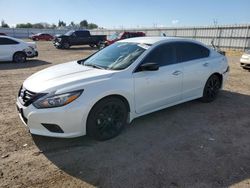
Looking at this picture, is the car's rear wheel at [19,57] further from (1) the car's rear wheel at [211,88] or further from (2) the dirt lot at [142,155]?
(1) the car's rear wheel at [211,88]

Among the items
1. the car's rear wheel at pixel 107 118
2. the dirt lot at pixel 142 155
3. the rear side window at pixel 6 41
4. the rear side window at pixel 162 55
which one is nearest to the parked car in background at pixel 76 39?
the rear side window at pixel 6 41

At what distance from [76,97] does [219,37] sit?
22844 mm

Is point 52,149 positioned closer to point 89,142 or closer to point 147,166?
point 89,142

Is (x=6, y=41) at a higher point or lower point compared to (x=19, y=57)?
higher

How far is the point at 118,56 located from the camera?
458 cm

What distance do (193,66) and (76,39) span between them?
2136 centimetres

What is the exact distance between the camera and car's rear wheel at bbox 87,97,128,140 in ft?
12.3

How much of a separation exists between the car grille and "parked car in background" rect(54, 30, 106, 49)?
2118 centimetres

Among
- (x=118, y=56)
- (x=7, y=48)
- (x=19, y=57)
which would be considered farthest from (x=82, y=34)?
(x=118, y=56)

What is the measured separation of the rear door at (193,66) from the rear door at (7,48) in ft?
35.2

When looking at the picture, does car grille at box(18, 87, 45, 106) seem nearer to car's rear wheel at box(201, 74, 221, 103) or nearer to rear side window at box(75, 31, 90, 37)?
car's rear wheel at box(201, 74, 221, 103)

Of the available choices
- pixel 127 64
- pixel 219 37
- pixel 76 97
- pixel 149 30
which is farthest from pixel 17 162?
pixel 149 30

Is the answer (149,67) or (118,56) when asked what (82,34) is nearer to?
(118,56)

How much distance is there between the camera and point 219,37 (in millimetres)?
23344
